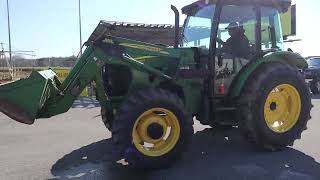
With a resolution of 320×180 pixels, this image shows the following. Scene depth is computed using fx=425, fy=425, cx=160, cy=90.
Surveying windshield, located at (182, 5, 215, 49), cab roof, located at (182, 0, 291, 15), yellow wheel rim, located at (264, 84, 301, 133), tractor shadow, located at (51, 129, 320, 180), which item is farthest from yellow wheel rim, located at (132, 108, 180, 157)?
cab roof, located at (182, 0, 291, 15)

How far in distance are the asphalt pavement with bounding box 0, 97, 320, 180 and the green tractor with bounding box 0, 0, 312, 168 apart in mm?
312

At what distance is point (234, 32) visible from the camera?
713 centimetres

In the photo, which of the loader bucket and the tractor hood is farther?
the tractor hood

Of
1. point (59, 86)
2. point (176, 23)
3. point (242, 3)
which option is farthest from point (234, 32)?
point (59, 86)

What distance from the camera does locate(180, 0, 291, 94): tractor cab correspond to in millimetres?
6961

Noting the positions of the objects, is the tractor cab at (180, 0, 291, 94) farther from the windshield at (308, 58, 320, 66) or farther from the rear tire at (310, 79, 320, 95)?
the windshield at (308, 58, 320, 66)

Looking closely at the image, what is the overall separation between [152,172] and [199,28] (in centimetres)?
287

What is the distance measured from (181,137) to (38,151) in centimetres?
272

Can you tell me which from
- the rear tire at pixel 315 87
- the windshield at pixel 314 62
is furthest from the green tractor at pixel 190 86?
the windshield at pixel 314 62

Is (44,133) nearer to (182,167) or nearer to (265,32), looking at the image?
(182,167)

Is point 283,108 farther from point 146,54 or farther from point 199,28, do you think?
point 146,54

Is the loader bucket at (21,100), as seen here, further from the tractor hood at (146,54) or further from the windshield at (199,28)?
the windshield at (199,28)

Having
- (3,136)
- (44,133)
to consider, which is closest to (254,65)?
(44,133)

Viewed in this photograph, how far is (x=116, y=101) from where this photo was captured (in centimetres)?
667
